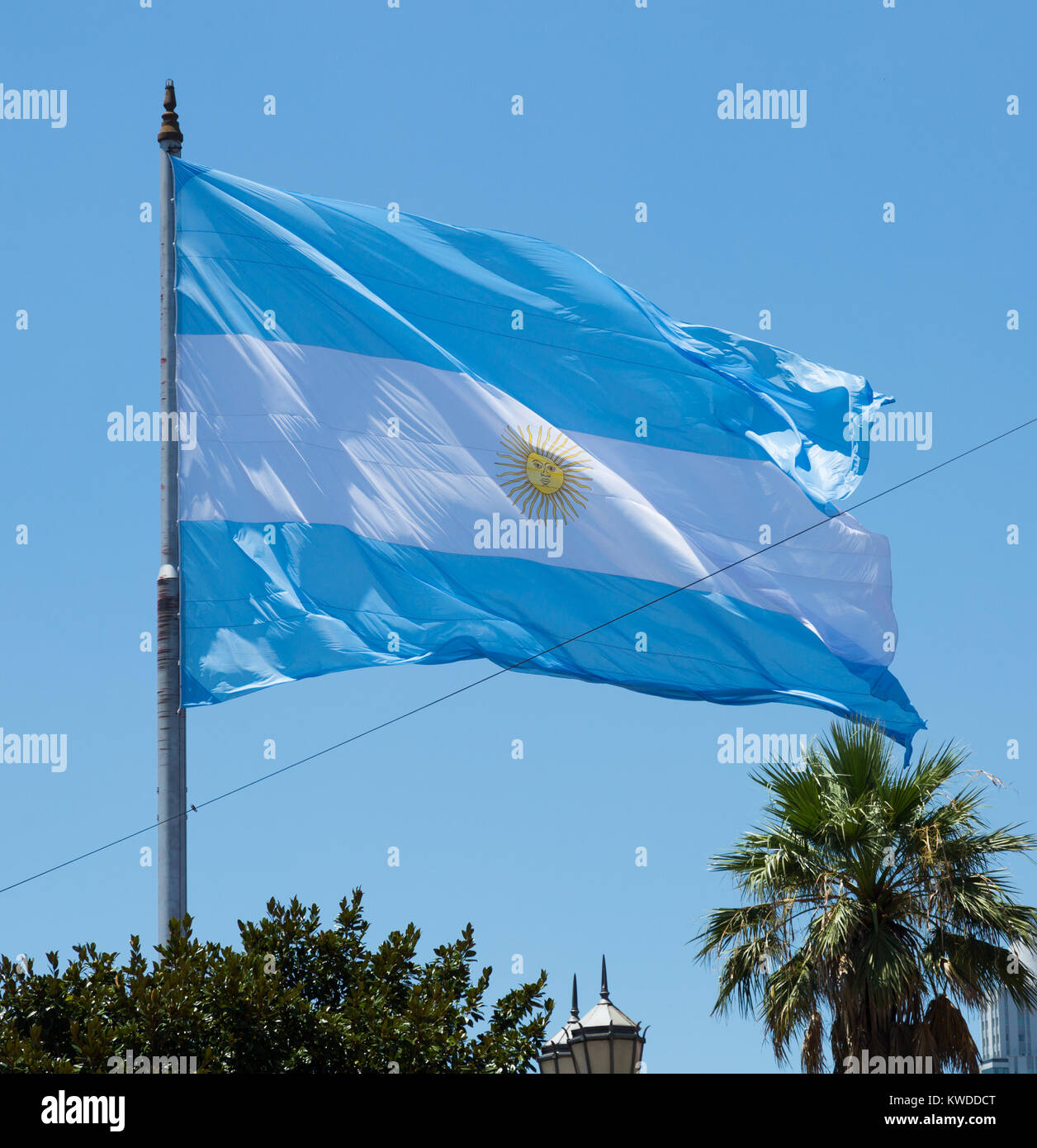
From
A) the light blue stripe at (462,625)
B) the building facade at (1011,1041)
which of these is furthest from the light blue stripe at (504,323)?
the building facade at (1011,1041)

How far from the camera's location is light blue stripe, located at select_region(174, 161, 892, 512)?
653 inches

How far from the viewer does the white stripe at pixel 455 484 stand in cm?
1594

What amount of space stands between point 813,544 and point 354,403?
4.94 m

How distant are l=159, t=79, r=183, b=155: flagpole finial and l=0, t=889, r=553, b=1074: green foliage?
6.29 meters

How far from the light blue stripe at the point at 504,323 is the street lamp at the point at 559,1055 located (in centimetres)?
632

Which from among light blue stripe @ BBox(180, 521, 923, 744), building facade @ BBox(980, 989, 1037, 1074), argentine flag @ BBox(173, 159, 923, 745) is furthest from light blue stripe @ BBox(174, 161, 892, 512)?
building facade @ BBox(980, 989, 1037, 1074)

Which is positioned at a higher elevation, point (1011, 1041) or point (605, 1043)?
point (605, 1043)

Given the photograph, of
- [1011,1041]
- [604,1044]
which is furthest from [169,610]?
[1011,1041]

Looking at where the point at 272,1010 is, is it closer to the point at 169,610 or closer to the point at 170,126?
the point at 169,610

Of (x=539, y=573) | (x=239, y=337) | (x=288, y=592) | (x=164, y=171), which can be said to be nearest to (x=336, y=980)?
(x=288, y=592)

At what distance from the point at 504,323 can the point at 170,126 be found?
12.8ft

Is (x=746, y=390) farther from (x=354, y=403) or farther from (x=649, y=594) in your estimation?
(x=354, y=403)

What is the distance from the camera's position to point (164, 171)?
621 inches

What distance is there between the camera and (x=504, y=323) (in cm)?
1822
